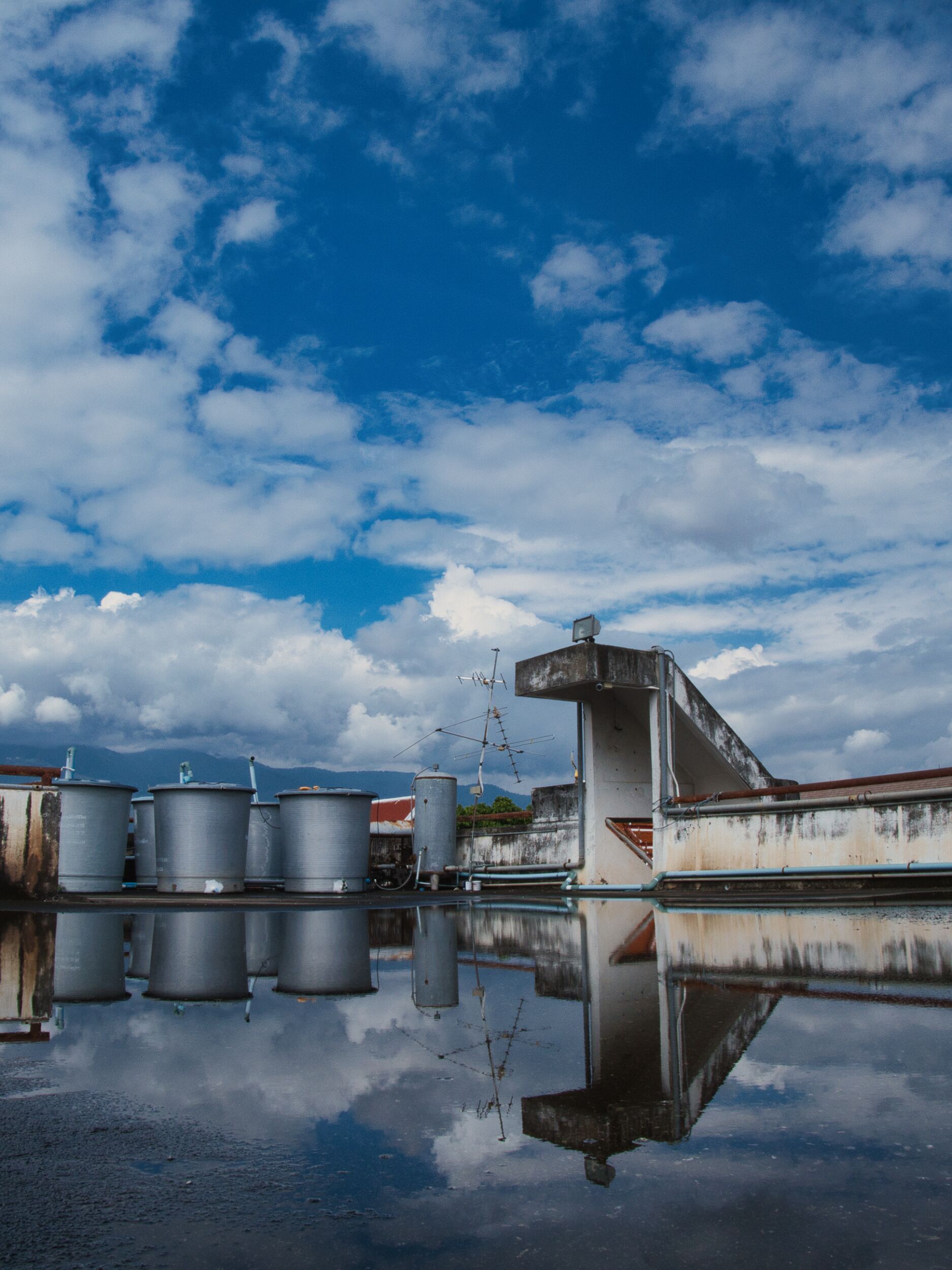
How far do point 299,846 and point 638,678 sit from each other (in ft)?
19.5

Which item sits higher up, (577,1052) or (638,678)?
(638,678)

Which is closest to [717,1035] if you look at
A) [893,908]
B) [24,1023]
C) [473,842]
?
[24,1023]

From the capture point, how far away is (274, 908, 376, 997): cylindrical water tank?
5.41 m

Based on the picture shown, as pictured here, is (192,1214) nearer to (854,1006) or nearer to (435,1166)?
(435,1166)

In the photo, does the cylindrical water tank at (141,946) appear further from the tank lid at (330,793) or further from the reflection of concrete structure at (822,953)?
the tank lid at (330,793)

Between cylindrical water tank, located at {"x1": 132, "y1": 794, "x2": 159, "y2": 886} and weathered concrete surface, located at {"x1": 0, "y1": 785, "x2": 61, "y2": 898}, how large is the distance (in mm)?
5275

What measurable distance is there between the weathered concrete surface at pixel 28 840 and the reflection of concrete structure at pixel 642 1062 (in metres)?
7.60

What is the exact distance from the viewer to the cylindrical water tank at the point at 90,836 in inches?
528

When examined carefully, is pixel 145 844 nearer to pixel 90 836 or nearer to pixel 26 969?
pixel 90 836

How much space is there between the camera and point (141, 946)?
7.35 metres

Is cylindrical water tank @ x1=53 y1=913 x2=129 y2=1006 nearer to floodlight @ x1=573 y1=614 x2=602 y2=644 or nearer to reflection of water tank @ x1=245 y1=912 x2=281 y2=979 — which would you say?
reflection of water tank @ x1=245 y1=912 x2=281 y2=979

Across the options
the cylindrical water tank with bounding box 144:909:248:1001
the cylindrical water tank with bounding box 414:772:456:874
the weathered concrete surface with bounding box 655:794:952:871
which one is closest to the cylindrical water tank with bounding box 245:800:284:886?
the cylindrical water tank with bounding box 414:772:456:874

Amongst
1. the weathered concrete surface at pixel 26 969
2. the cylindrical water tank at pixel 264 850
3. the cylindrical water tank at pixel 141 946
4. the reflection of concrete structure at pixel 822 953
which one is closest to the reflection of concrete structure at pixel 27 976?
the weathered concrete surface at pixel 26 969

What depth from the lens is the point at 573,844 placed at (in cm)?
1602
